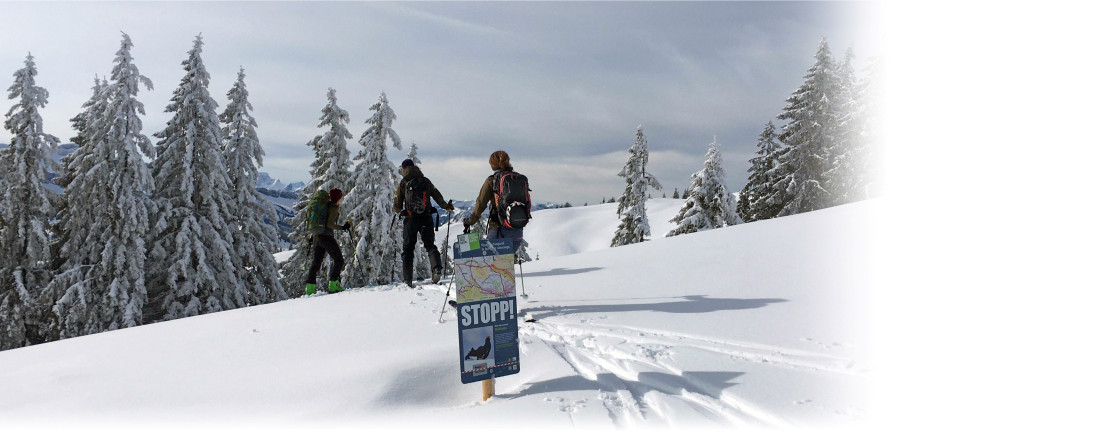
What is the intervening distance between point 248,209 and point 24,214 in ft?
22.4

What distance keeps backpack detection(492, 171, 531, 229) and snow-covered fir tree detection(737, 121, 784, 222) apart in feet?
88.1

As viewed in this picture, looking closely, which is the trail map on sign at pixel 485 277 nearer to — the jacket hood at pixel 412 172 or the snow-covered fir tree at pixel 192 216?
the jacket hood at pixel 412 172

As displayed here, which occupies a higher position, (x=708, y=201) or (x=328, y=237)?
(x=708, y=201)

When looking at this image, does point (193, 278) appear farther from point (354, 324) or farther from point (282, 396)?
point (282, 396)

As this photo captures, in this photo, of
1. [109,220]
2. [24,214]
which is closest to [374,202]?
[109,220]

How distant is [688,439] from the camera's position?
3246mm

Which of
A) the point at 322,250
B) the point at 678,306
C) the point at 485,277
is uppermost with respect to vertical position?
the point at 322,250

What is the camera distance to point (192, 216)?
18.5 m

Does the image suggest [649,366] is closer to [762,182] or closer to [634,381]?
[634,381]

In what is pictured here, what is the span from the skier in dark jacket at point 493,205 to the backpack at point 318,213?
13.1 ft

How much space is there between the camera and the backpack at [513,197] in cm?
675

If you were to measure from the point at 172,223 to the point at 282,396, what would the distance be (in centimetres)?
1914

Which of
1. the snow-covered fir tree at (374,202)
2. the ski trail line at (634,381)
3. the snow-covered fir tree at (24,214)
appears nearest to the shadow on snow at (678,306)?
the ski trail line at (634,381)

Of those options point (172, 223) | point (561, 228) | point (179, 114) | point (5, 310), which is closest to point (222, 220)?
point (172, 223)
